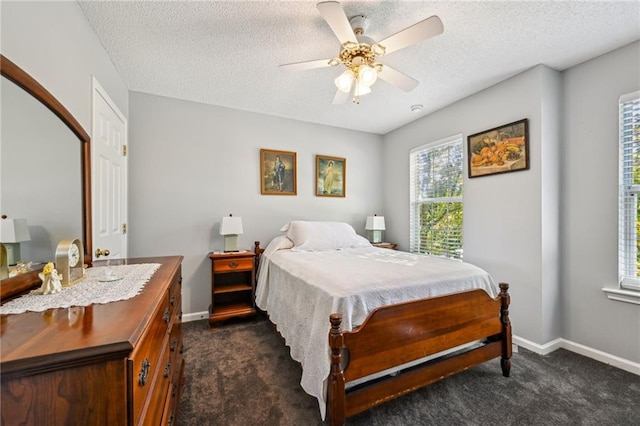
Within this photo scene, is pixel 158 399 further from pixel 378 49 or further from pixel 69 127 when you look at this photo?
pixel 378 49

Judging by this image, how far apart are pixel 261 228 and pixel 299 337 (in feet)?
6.05

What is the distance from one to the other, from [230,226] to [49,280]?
197 centimetres

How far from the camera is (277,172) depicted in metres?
3.50

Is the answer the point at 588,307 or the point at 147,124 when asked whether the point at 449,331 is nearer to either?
the point at 588,307

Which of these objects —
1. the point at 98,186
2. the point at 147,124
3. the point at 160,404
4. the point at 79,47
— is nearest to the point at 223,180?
the point at 147,124

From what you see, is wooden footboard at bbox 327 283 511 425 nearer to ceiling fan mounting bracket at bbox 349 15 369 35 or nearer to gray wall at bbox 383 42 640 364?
gray wall at bbox 383 42 640 364

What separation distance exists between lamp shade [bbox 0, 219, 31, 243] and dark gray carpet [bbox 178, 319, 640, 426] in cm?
132

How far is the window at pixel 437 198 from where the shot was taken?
10.5 feet

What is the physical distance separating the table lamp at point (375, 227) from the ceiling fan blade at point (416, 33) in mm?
2489

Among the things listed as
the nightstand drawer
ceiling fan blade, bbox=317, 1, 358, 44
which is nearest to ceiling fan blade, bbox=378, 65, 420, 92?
ceiling fan blade, bbox=317, 1, 358, 44

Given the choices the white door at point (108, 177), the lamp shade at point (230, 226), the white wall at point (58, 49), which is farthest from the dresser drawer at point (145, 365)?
the lamp shade at point (230, 226)

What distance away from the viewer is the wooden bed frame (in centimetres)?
137

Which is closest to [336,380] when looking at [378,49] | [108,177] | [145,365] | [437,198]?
[145,365]

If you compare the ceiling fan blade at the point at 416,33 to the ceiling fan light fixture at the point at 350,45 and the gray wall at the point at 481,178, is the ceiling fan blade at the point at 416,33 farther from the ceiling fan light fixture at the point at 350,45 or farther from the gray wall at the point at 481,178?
the gray wall at the point at 481,178
